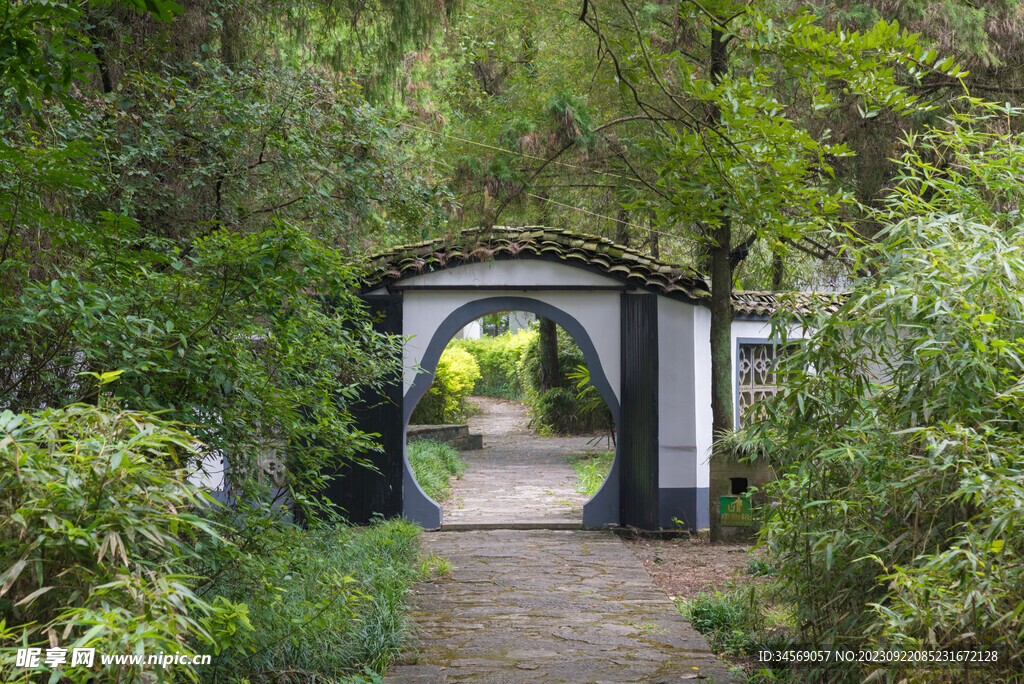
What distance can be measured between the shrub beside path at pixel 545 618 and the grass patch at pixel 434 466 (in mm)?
2361

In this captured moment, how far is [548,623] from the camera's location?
19.2ft

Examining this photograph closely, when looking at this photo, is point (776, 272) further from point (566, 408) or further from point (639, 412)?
point (566, 408)

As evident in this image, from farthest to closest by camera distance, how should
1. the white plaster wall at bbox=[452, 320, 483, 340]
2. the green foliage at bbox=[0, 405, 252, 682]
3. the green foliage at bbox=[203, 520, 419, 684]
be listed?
1. the white plaster wall at bbox=[452, 320, 483, 340]
2. the green foliage at bbox=[203, 520, 419, 684]
3. the green foliage at bbox=[0, 405, 252, 682]

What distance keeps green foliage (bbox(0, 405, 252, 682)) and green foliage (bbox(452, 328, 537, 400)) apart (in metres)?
24.2

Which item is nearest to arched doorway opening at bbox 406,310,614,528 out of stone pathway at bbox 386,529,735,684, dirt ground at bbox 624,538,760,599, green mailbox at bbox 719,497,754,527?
dirt ground at bbox 624,538,760,599

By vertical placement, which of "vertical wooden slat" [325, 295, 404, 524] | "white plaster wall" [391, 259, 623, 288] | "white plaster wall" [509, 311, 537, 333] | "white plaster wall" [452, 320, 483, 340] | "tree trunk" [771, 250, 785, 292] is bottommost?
"vertical wooden slat" [325, 295, 404, 524]

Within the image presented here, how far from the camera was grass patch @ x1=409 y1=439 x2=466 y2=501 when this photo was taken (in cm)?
1166

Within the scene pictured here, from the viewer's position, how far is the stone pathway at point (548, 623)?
4820mm

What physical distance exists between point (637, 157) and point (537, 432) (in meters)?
12.3

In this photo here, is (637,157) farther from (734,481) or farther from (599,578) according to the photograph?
(599,578)

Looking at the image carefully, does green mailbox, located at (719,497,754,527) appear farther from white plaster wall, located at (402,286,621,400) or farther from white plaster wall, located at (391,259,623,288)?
white plaster wall, located at (391,259,623,288)

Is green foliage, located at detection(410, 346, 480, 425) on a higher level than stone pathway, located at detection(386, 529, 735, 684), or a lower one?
higher

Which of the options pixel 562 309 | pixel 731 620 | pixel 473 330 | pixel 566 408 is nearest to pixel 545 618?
pixel 731 620

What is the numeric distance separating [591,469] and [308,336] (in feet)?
32.1
